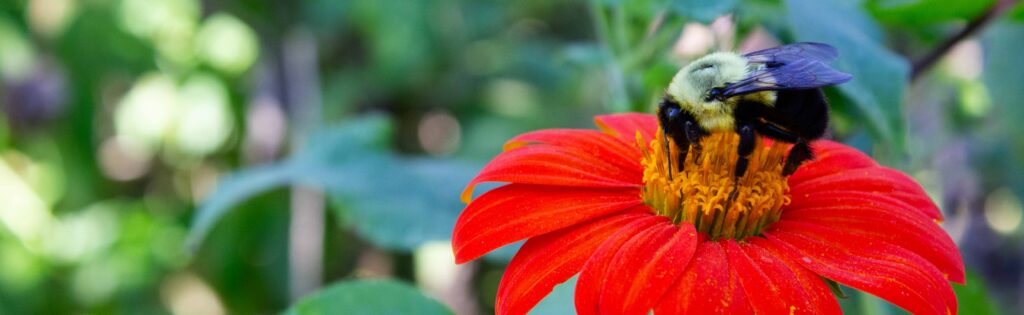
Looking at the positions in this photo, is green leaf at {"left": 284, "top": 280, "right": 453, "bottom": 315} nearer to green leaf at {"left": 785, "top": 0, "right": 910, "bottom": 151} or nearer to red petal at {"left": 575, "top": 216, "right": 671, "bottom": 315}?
red petal at {"left": 575, "top": 216, "right": 671, "bottom": 315}

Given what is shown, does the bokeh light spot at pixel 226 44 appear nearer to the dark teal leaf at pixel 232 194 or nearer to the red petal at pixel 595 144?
the dark teal leaf at pixel 232 194

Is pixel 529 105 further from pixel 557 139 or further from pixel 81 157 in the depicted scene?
pixel 557 139

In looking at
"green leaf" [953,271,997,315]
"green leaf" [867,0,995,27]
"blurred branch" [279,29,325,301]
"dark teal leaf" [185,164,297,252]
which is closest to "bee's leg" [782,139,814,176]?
"green leaf" [867,0,995,27]

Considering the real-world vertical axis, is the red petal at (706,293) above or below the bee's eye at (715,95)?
below

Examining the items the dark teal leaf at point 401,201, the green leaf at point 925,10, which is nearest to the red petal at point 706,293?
the green leaf at point 925,10

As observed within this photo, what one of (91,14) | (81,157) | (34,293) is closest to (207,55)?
(91,14)

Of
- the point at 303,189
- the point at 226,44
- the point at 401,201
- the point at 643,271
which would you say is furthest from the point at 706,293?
the point at 226,44

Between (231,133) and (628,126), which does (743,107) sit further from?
(231,133)

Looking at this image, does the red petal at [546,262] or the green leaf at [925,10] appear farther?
the green leaf at [925,10]
